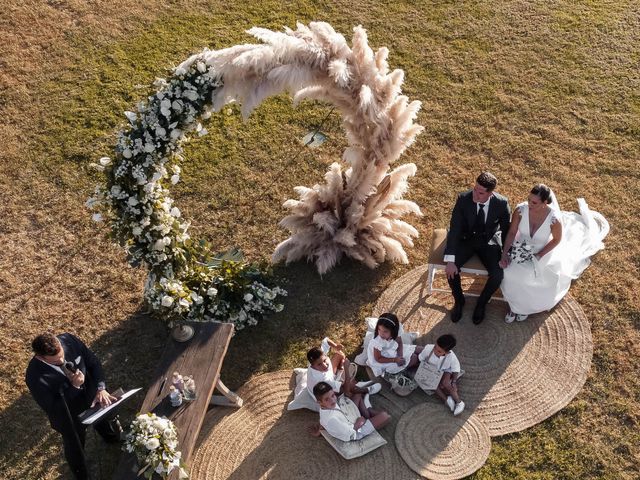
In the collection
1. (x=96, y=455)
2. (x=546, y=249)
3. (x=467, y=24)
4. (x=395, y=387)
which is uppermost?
(x=467, y=24)

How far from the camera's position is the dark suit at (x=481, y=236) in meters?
7.48

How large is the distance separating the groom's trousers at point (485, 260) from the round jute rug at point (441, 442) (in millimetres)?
1416

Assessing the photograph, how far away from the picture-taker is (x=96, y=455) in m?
6.89

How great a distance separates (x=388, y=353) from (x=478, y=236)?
65.8 inches

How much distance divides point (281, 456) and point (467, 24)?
8092 millimetres

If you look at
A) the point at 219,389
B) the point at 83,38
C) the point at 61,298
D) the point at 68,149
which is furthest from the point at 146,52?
the point at 219,389

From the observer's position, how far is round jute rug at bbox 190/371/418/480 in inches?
263

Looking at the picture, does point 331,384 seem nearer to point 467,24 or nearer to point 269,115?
point 269,115

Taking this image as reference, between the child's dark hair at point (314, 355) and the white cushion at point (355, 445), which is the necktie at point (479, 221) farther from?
the white cushion at point (355, 445)

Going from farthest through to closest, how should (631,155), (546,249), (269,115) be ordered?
(269,115), (631,155), (546,249)

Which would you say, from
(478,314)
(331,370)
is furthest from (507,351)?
(331,370)

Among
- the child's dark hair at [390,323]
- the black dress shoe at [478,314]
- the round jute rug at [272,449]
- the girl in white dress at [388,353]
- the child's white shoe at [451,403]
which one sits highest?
the child's dark hair at [390,323]

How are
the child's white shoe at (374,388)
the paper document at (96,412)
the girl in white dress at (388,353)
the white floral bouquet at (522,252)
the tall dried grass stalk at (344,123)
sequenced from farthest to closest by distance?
the white floral bouquet at (522,252) < the child's white shoe at (374,388) < the girl in white dress at (388,353) < the tall dried grass stalk at (344,123) < the paper document at (96,412)

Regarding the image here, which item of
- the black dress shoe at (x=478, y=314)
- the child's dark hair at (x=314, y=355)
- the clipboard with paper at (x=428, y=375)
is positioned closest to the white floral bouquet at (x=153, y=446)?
the child's dark hair at (x=314, y=355)
